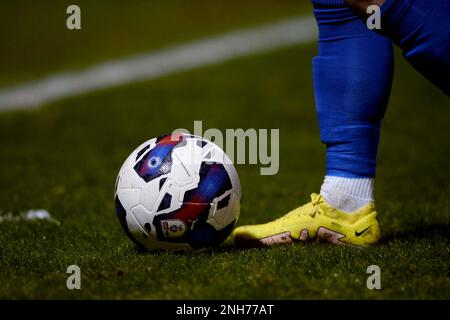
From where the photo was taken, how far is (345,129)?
372 centimetres

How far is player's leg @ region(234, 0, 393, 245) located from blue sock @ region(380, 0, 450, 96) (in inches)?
21.2

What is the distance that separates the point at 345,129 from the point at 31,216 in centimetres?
223

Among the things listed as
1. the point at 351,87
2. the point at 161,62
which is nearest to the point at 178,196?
the point at 351,87

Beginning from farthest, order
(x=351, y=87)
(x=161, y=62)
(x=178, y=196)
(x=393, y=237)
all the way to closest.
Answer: (x=161, y=62) < (x=393, y=237) < (x=351, y=87) < (x=178, y=196)

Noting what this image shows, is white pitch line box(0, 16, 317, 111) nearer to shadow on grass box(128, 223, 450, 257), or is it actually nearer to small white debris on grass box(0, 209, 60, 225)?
small white debris on grass box(0, 209, 60, 225)

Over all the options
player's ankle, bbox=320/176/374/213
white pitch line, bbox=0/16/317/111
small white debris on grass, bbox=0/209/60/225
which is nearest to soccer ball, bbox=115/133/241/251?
player's ankle, bbox=320/176/374/213

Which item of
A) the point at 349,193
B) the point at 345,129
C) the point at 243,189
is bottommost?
the point at 243,189

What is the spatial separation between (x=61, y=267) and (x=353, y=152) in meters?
1.52

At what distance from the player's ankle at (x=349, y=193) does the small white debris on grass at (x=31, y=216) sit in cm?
179

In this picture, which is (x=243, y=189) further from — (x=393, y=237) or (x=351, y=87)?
(x=351, y=87)

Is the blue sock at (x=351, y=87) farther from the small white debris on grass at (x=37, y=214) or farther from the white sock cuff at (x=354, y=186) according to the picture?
the small white debris on grass at (x=37, y=214)

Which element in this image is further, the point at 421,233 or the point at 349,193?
the point at 421,233

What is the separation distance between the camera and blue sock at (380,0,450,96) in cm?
305
